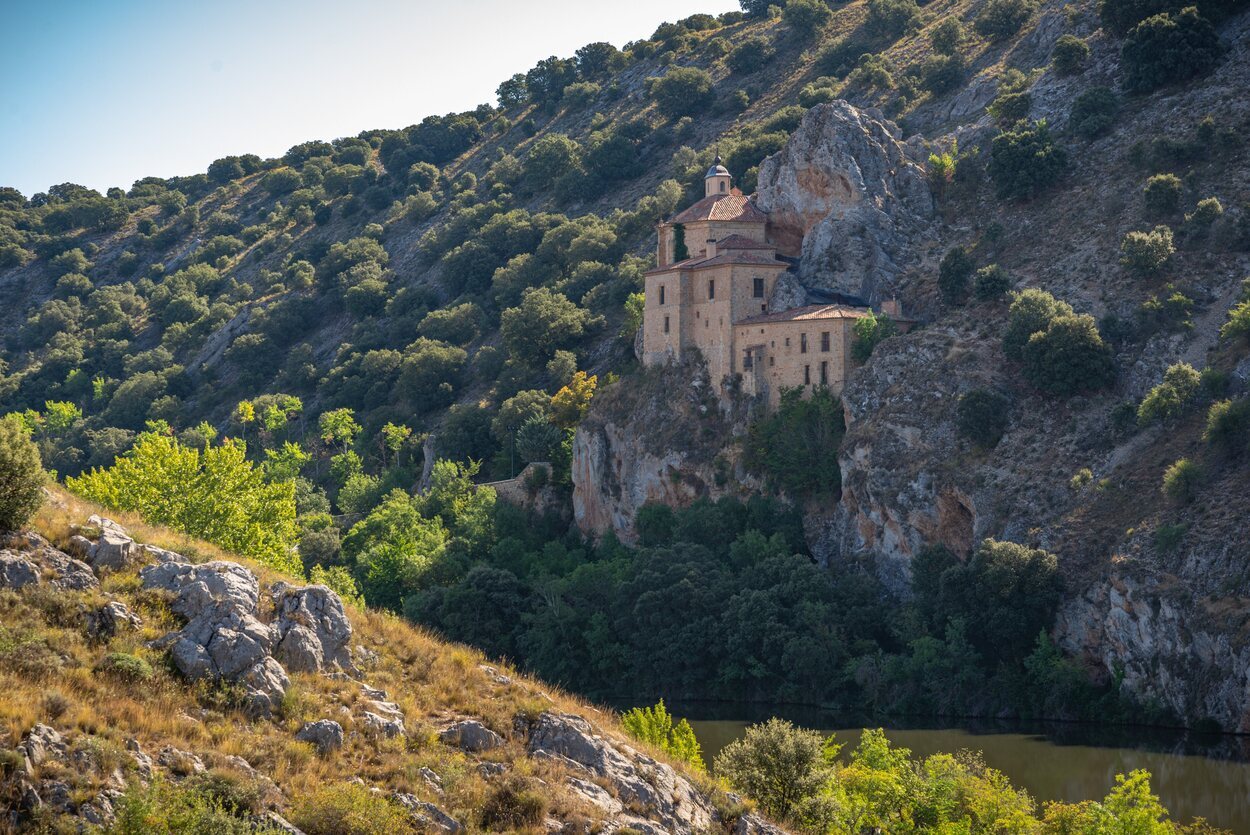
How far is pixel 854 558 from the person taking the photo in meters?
80.0

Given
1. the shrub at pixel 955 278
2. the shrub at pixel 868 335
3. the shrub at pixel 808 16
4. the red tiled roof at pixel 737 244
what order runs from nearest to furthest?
the shrub at pixel 868 335 < the shrub at pixel 955 278 < the red tiled roof at pixel 737 244 < the shrub at pixel 808 16

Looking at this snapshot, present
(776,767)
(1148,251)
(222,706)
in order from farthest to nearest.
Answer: (1148,251) → (776,767) → (222,706)

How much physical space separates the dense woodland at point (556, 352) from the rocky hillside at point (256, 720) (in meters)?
39.2

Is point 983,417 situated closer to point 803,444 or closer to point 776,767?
point 803,444

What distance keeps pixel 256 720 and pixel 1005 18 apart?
342 feet

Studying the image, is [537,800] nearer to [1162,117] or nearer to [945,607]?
[945,607]

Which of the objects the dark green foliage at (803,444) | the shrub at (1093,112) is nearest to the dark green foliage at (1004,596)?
the dark green foliage at (803,444)

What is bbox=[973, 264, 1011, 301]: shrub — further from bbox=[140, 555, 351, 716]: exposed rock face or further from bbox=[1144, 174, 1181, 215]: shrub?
bbox=[140, 555, 351, 716]: exposed rock face

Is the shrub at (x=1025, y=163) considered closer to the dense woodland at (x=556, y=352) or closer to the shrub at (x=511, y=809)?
the dense woodland at (x=556, y=352)

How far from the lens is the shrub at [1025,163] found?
89625 millimetres

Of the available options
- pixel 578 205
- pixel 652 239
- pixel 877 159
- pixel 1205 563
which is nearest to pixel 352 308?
pixel 578 205

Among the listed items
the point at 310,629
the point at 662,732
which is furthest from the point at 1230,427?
the point at 310,629

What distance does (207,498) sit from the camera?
71562mm

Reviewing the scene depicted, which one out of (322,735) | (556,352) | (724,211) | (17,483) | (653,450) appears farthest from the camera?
(556,352)
